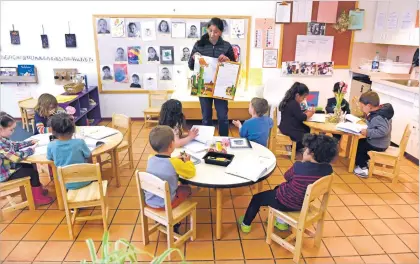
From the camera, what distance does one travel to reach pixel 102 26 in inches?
205

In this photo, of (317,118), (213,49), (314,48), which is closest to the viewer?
(213,49)

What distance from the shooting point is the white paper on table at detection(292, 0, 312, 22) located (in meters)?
5.15

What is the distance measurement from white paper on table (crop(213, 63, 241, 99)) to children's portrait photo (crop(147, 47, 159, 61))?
235cm

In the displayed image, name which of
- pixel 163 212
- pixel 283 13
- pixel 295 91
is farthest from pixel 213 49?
pixel 283 13

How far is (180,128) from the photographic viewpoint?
2988 millimetres

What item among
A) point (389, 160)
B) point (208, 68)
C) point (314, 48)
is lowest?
point (389, 160)

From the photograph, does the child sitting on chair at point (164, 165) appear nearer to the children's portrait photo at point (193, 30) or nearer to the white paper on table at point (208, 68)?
the white paper on table at point (208, 68)

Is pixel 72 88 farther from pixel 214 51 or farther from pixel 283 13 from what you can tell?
pixel 283 13

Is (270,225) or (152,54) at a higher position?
(152,54)

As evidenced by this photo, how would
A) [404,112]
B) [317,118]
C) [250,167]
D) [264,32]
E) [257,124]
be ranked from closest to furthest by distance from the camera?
[250,167] < [257,124] < [317,118] < [404,112] < [264,32]

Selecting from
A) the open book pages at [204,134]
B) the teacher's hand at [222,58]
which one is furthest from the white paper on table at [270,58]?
the open book pages at [204,134]

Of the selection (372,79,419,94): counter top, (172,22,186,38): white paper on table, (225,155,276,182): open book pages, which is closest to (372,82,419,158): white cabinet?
(372,79,419,94): counter top

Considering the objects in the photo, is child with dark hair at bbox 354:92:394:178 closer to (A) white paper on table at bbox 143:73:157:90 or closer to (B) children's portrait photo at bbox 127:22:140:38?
(A) white paper on table at bbox 143:73:157:90

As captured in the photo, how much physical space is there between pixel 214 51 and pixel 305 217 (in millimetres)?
2012
